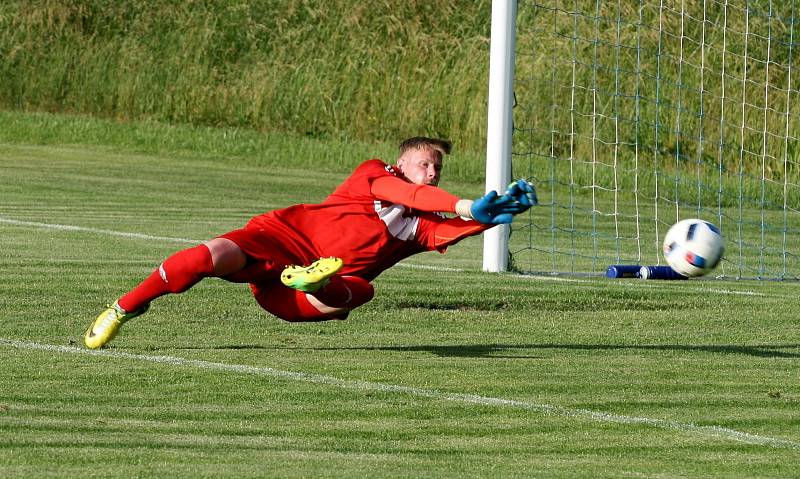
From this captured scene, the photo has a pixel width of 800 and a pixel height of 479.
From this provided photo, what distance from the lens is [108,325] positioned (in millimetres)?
8477

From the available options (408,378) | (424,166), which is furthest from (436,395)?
(424,166)

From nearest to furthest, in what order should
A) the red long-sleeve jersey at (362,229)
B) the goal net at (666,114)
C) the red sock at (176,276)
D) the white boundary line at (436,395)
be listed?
the white boundary line at (436,395)
the red sock at (176,276)
the red long-sleeve jersey at (362,229)
the goal net at (666,114)

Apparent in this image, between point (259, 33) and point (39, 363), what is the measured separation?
2580 cm

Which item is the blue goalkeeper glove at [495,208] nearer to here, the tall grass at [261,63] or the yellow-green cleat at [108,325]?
the yellow-green cleat at [108,325]

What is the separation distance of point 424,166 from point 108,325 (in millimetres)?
1874

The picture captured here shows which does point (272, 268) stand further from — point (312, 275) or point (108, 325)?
point (108, 325)

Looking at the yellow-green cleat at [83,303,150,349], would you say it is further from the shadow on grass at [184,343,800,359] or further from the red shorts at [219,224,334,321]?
the red shorts at [219,224,334,321]

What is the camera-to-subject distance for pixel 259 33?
33281mm

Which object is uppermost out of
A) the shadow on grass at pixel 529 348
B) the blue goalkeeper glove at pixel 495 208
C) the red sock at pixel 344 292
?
the blue goalkeeper glove at pixel 495 208

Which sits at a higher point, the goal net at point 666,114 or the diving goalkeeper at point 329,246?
the goal net at point 666,114

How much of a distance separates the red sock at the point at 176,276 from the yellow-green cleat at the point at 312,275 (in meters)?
0.42

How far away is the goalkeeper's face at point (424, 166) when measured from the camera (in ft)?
27.7

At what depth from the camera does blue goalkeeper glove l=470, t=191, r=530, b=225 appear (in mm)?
7691

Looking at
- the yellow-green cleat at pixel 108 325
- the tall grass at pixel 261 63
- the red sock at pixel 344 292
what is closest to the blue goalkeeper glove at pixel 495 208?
the red sock at pixel 344 292
